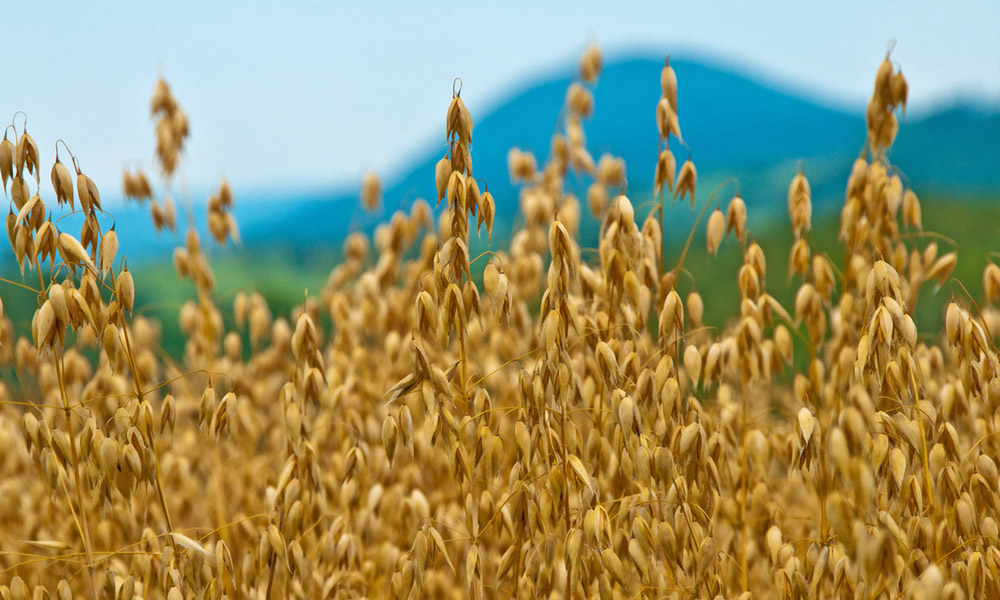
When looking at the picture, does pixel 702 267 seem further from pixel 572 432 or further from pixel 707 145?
pixel 572 432

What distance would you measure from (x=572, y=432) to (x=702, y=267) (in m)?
4.78

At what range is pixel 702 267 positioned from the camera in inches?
233

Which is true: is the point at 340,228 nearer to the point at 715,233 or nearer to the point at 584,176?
the point at 584,176

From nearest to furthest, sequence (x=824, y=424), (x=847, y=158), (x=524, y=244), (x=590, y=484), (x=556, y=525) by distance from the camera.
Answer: (x=590, y=484)
(x=556, y=525)
(x=824, y=424)
(x=524, y=244)
(x=847, y=158)

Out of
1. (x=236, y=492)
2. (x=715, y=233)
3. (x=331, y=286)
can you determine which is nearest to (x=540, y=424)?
(x=715, y=233)

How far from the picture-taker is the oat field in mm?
1224

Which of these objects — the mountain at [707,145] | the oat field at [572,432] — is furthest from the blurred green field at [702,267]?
the oat field at [572,432]

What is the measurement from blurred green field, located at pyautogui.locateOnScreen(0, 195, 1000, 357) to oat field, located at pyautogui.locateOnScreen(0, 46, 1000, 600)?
290 cm

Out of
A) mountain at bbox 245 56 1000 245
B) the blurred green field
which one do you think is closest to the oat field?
the blurred green field

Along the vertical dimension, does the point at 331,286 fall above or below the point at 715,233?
below

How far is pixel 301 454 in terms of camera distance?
1.54 m

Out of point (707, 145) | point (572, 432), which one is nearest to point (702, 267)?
point (707, 145)

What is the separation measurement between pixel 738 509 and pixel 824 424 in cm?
38

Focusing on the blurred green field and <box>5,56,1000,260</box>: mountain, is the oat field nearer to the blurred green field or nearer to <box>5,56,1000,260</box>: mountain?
the blurred green field
